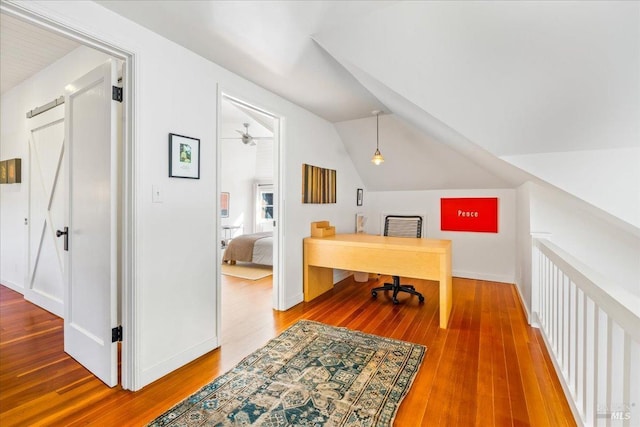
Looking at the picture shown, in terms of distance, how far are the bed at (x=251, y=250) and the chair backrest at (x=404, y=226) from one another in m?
2.18

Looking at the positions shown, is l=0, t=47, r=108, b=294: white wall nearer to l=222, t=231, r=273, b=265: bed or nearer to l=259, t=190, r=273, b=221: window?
l=222, t=231, r=273, b=265: bed

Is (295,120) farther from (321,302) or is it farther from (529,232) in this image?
(529,232)

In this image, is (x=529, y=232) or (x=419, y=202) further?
(x=419, y=202)

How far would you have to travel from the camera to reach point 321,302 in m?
3.51

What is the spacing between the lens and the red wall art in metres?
4.46

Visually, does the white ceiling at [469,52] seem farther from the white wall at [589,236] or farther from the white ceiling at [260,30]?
the white wall at [589,236]

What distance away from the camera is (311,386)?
186 cm

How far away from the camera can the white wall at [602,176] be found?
1994mm

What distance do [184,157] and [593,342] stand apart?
2611 mm

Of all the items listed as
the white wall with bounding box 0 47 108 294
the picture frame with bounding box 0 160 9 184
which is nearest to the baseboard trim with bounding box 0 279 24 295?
the white wall with bounding box 0 47 108 294

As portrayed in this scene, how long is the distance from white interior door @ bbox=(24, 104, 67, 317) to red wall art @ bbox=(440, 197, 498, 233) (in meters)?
4.98

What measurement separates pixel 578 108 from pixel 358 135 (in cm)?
278

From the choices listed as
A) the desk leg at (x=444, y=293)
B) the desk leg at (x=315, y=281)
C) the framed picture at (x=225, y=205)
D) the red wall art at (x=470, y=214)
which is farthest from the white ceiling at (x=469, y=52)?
the framed picture at (x=225, y=205)

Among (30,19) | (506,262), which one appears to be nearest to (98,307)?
(30,19)
